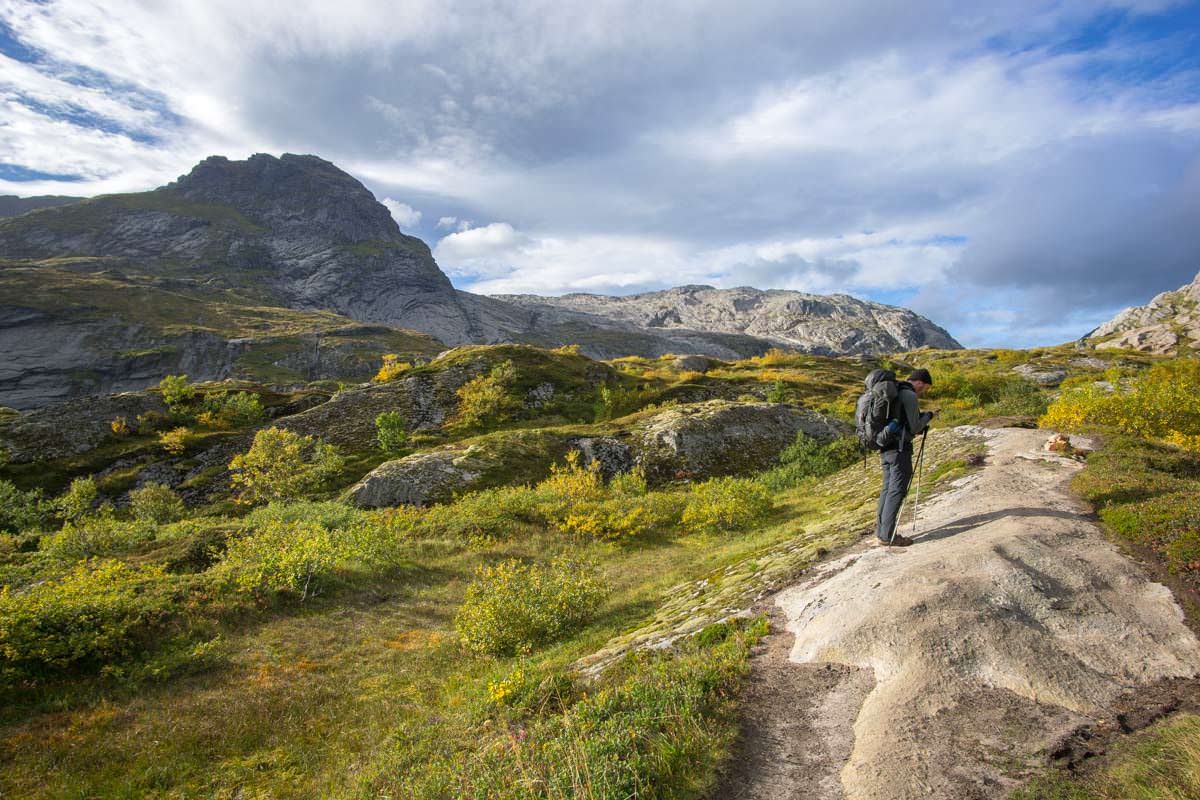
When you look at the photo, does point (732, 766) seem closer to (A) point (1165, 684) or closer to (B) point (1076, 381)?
(A) point (1165, 684)

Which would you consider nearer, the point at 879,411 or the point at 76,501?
the point at 879,411

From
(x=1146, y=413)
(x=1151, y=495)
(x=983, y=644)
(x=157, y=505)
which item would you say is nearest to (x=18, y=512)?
(x=157, y=505)

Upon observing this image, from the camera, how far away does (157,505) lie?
2967 cm

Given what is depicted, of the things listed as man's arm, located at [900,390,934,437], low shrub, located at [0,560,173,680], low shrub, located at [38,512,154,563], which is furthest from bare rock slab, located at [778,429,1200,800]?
low shrub, located at [38,512,154,563]

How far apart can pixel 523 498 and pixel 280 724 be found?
1628cm

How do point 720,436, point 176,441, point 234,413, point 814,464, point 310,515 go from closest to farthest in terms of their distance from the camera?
point 310,515 < point 814,464 < point 720,436 < point 176,441 < point 234,413

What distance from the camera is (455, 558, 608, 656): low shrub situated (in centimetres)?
1272

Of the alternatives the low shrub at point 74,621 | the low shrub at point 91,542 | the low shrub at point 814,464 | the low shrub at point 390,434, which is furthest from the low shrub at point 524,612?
the low shrub at point 390,434

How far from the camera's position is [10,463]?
3847cm

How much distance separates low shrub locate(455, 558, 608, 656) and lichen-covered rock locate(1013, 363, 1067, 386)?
214ft

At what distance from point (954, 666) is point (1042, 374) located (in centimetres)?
7668

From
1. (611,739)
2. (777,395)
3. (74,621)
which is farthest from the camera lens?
(777,395)

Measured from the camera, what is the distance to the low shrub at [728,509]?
21.6 m

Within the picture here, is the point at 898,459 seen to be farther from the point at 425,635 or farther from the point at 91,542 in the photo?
the point at 91,542
